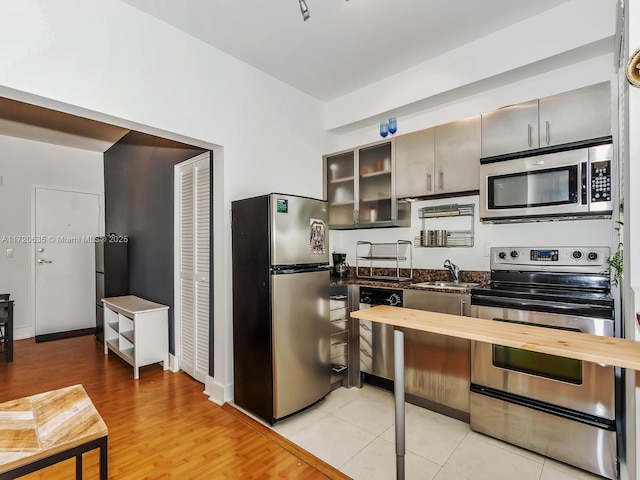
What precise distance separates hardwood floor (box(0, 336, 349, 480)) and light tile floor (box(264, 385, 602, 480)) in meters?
0.16

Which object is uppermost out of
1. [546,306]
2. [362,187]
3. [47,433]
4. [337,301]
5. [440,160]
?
[440,160]

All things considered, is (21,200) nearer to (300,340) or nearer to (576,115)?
(300,340)

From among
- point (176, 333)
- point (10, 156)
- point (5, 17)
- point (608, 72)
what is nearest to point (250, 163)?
point (5, 17)

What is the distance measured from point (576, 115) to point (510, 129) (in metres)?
0.39

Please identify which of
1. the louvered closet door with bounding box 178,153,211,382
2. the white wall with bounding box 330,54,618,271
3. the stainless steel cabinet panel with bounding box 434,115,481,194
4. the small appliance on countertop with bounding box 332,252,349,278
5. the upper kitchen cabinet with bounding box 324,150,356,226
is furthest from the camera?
the small appliance on countertop with bounding box 332,252,349,278

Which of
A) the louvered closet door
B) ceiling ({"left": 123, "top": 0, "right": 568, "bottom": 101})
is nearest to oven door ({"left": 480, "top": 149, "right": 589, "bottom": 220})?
ceiling ({"left": 123, "top": 0, "right": 568, "bottom": 101})

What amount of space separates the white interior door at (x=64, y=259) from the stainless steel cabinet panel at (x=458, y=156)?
5330 millimetres

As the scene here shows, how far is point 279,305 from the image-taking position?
7.77ft

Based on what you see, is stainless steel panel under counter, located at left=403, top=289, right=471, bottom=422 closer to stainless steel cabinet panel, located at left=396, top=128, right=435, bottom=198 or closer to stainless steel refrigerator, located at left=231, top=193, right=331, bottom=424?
stainless steel refrigerator, located at left=231, top=193, right=331, bottom=424

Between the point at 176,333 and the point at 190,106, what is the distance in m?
2.32

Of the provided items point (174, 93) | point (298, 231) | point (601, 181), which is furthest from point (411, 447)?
point (174, 93)

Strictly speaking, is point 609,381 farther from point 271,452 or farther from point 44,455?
point 44,455

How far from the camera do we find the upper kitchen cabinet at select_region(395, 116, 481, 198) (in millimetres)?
2646

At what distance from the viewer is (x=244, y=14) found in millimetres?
2299
